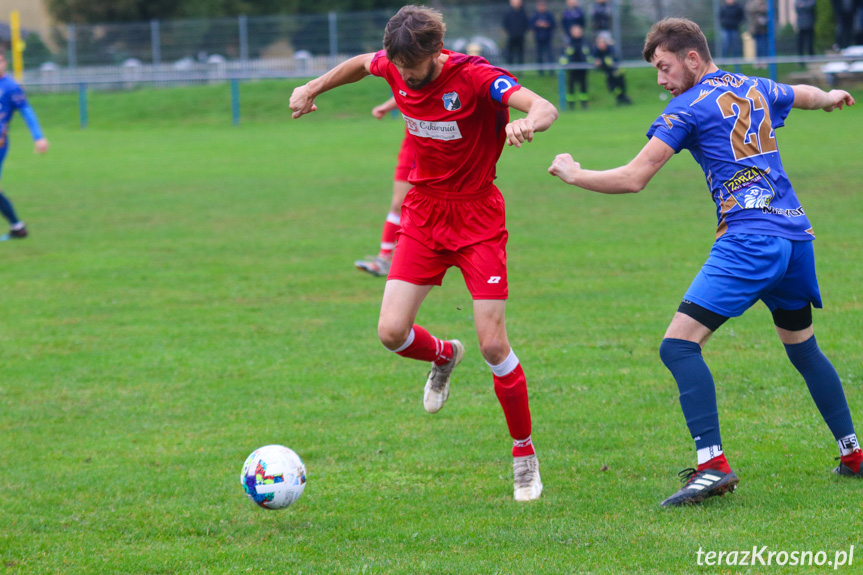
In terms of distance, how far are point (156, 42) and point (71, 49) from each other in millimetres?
3257

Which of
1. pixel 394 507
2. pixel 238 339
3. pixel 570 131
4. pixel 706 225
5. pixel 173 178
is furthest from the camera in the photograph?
pixel 570 131

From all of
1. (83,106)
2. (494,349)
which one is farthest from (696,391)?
(83,106)

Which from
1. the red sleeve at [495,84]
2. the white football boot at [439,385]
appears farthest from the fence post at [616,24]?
the red sleeve at [495,84]

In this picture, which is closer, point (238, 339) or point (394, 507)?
point (394, 507)

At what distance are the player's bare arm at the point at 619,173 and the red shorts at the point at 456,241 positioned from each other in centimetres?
84

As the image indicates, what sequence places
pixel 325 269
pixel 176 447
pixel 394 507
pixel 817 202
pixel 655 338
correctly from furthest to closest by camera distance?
pixel 817 202, pixel 325 269, pixel 655 338, pixel 176 447, pixel 394 507

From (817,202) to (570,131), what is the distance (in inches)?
402

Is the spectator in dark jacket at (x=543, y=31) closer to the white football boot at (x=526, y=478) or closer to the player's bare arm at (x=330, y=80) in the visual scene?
the player's bare arm at (x=330, y=80)

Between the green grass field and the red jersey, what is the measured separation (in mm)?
1555

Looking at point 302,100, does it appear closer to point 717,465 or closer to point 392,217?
point 717,465

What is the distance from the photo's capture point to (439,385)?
5863 millimetres

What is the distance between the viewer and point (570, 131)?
22938 mm

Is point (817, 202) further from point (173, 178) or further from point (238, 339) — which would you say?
point (173, 178)

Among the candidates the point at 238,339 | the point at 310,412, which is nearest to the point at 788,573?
the point at 310,412
